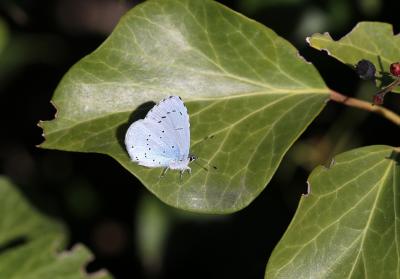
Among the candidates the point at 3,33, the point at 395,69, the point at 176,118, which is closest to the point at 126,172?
the point at 3,33

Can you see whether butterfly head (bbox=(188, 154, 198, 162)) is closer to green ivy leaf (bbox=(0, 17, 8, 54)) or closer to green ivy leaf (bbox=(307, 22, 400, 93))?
green ivy leaf (bbox=(307, 22, 400, 93))

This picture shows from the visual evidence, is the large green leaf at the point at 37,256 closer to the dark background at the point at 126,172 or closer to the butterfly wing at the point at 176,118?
the dark background at the point at 126,172

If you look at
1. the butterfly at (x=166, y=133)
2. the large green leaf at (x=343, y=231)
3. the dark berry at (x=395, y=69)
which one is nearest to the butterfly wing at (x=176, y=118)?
the butterfly at (x=166, y=133)

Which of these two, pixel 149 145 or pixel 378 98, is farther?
pixel 149 145

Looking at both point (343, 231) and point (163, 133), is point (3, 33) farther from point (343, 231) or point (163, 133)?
point (343, 231)

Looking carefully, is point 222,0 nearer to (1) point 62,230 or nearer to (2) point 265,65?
(2) point 265,65

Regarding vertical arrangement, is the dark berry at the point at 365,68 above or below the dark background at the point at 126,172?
above
